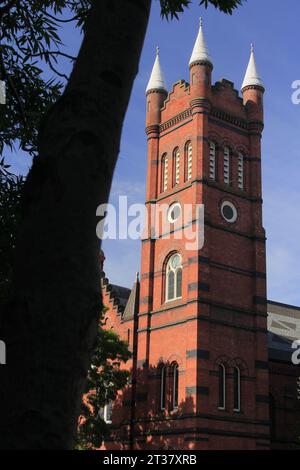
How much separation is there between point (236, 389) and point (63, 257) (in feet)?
103

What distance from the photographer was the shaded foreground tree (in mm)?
2527

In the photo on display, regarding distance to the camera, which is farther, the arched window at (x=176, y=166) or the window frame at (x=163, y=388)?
the arched window at (x=176, y=166)

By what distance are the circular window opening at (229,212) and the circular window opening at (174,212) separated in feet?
8.25

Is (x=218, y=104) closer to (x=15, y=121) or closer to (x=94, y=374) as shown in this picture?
(x=94, y=374)

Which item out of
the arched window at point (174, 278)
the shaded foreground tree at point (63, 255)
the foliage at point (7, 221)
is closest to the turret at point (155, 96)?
the arched window at point (174, 278)

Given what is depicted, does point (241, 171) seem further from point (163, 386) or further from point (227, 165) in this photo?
point (163, 386)

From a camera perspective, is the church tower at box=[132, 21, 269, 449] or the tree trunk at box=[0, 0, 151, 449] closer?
the tree trunk at box=[0, 0, 151, 449]

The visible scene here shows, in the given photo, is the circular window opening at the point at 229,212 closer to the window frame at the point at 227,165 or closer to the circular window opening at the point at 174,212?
the window frame at the point at 227,165

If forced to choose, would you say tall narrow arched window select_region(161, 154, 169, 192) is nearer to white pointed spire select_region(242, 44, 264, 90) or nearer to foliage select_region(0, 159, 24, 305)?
white pointed spire select_region(242, 44, 264, 90)

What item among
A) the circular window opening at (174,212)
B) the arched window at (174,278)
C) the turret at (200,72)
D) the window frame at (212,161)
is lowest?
the arched window at (174,278)

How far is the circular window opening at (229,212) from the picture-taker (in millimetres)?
35500

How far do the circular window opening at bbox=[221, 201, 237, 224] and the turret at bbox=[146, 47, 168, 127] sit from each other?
24.8 ft

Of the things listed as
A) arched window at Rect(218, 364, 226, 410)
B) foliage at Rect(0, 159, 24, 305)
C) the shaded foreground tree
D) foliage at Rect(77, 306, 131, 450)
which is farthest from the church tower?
the shaded foreground tree

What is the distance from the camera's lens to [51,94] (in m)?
8.86
